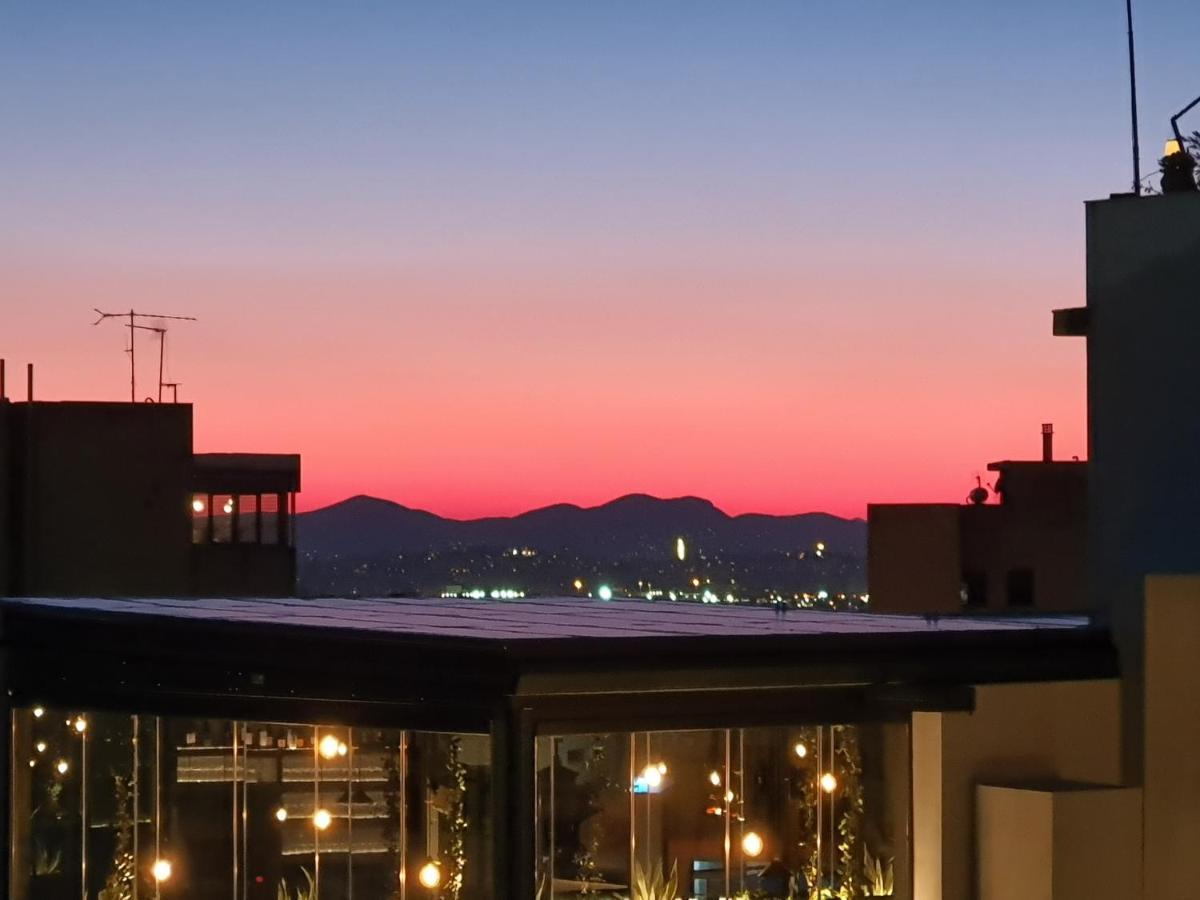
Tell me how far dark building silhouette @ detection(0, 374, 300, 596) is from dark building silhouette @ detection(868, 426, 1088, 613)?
2286cm

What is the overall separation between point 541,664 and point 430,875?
7.22ft

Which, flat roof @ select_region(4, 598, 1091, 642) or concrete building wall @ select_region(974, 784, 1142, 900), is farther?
flat roof @ select_region(4, 598, 1091, 642)

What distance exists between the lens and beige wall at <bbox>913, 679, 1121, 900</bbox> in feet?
50.6

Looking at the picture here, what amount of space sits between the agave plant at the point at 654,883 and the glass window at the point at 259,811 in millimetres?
1187

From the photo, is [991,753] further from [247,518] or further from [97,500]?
[247,518]

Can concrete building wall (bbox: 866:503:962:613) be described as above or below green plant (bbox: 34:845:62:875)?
above

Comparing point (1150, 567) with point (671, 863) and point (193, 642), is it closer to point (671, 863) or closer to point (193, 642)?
point (671, 863)

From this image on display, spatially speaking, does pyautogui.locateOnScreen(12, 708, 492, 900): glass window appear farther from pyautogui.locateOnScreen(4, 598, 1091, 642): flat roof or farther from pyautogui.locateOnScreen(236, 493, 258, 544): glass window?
pyautogui.locateOnScreen(236, 493, 258, 544): glass window

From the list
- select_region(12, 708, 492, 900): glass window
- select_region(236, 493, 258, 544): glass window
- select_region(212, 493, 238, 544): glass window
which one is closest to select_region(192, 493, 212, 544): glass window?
select_region(212, 493, 238, 544): glass window

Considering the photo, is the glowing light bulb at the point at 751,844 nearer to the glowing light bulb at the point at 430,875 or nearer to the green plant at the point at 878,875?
the green plant at the point at 878,875

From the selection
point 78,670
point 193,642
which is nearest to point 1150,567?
point 193,642

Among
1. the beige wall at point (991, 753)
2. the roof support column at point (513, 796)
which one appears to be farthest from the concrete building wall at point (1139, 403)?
the roof support column at point (513, 796)

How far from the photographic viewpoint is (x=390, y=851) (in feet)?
49.9

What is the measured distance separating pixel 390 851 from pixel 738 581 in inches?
5355
